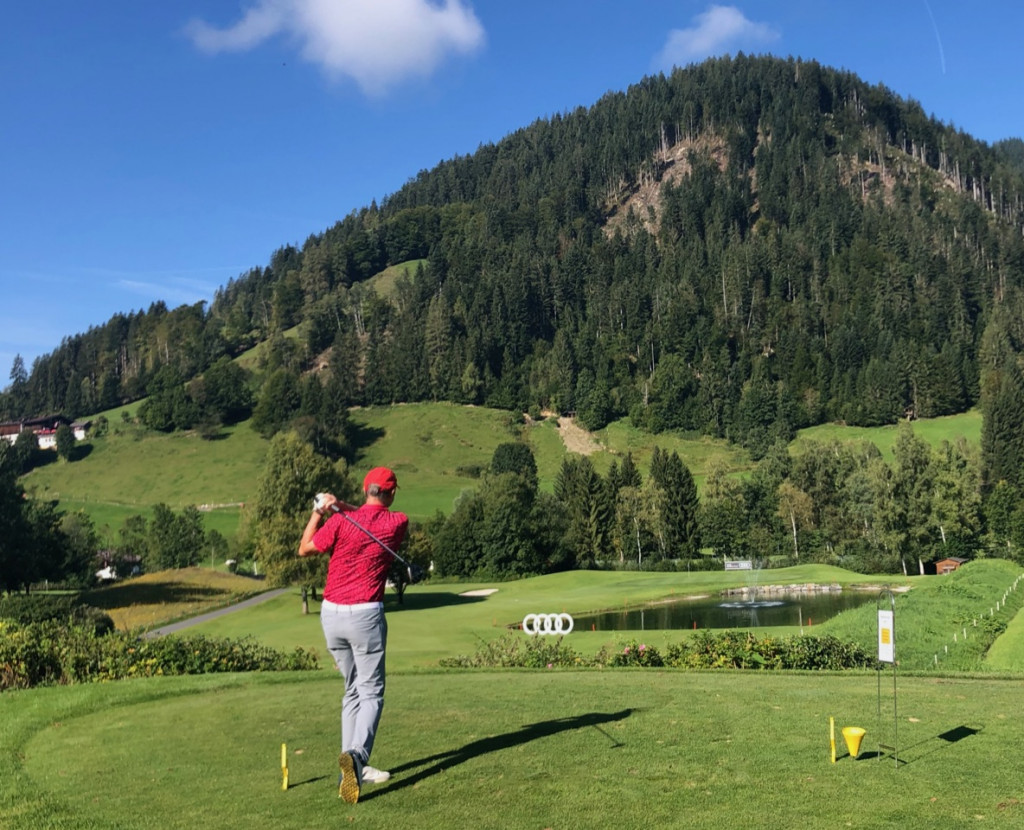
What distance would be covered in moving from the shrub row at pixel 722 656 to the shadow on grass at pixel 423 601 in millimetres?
39072

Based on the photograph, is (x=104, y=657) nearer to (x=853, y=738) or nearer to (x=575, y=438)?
(x=853, y=738)

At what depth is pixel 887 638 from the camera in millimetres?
7953

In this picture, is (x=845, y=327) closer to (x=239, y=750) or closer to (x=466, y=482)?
(x=466, y=482)

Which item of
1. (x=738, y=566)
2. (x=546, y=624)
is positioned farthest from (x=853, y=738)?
(x=738, y=566)

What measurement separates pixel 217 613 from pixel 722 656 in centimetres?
4919

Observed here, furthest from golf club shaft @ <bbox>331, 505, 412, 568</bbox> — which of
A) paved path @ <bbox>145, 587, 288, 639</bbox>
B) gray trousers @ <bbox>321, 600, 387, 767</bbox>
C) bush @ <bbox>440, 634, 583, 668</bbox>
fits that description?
paved path @ <bbox>145, 587, 288, 639</bbox>

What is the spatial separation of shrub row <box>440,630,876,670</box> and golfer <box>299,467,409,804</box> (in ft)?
38.2

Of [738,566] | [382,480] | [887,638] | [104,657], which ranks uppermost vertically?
[382,480]

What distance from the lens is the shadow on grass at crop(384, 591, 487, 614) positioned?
6144 centimetres

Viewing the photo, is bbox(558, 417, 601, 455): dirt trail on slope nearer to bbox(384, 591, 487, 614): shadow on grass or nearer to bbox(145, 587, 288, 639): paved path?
bbox(145, 587, 288, 639): paved path

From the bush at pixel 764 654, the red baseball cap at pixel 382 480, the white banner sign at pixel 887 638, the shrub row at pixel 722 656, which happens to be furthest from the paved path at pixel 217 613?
the white banner sign at pixel 887 638

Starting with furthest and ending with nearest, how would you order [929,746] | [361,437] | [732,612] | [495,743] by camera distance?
[361,437] → [732,612] → [495,743] → [929,746]

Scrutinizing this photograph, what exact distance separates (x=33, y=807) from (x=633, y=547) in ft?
319

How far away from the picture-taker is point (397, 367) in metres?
197
